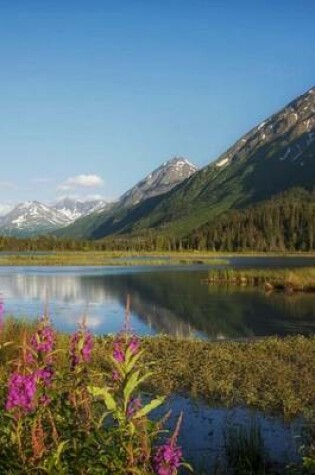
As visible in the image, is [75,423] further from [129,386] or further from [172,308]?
[172,308]

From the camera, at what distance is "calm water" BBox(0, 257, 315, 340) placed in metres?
35.5

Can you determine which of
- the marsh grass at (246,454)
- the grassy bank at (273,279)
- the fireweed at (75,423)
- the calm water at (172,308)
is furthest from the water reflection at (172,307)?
the fireweed at (75,423)

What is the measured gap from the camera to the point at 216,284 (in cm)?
6781

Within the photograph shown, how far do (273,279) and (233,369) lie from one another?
44179 mm

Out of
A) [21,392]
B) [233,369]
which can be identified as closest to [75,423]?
[21,392]

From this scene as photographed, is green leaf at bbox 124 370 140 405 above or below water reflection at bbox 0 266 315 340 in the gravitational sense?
above

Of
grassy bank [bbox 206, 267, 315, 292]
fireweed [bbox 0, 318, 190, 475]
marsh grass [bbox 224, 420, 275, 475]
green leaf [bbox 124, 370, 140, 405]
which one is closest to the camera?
fireweed [bbox 0, 318, 190, 475]

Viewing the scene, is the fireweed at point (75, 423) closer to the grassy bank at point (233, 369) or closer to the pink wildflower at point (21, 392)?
the pink wildflower at point (21, 392)

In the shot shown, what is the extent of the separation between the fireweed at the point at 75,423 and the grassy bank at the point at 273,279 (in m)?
52.6

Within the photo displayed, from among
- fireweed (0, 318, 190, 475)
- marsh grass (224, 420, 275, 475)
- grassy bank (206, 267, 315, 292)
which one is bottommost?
marsh grass (224, 420, 275, 475)

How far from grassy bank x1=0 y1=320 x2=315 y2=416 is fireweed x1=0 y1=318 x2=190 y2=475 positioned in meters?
5.77

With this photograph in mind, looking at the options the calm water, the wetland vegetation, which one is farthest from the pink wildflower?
the calm water

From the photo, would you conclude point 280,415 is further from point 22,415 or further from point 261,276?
point 261,276

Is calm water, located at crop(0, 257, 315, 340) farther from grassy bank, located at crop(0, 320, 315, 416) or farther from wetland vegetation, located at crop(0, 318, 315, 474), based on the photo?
wetland vegetation, located at crop(0, 318, 315, 474)
